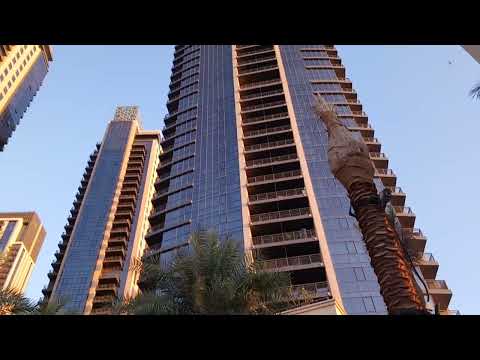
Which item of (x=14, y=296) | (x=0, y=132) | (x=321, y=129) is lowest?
(x=14, y=296)

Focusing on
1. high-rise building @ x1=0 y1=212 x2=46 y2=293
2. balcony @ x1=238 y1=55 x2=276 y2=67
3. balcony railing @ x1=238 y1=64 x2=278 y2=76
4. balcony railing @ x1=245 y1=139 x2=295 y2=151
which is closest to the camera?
balcony railing @ x1=245 y1=139 x2=295 y2=151

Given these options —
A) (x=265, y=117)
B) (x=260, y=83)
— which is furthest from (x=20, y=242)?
(x=265, y=117)

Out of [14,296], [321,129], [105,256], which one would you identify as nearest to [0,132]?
[105,256]

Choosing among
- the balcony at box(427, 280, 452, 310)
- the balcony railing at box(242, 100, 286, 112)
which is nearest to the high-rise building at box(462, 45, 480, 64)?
the balcony at box(427, 280, 452, 310)

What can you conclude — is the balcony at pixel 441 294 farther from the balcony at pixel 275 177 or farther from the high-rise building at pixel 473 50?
the high-rise building at pixel 473 50

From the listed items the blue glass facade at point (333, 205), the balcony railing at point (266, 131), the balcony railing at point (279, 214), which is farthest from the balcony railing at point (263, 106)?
the balcony railing at point (279, 214)

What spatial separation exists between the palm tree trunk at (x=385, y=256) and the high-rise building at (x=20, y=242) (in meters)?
171

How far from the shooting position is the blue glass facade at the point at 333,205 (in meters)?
45.2

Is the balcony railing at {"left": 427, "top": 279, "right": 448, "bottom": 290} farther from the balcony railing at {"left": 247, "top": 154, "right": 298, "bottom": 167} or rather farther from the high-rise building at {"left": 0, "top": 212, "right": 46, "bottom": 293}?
the high-rise building at {"left": 0, "top": 212, "right": 46, "bottom": 293}

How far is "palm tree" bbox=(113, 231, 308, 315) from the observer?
52.2 feet
